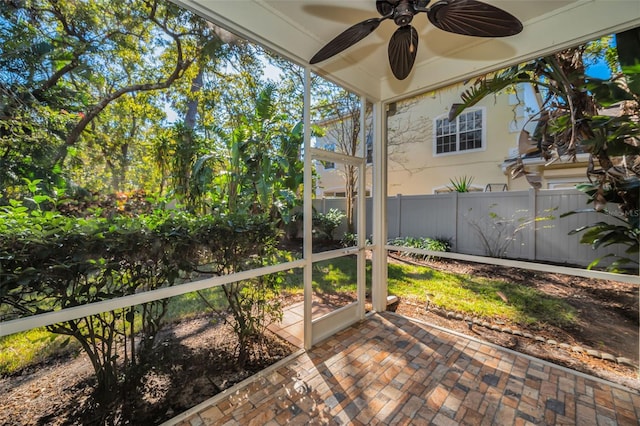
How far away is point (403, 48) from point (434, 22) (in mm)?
219

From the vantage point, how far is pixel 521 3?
1.96m

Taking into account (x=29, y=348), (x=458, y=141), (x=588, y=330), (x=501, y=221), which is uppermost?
(x=458, y=141)

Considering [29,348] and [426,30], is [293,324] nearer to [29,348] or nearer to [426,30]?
[29,348]

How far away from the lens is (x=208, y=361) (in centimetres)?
201

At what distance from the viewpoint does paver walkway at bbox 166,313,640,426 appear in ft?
5.60

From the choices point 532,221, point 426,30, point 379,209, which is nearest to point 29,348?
point 379,209

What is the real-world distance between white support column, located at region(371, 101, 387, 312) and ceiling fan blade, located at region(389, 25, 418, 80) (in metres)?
1.51

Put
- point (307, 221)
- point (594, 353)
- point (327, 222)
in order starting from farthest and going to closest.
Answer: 1. point (327, 222)
2. point (307, 221)
3. point (594, 353)

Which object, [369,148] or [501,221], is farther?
[369,148]

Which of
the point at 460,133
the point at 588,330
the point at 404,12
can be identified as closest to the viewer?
the point at 404,12

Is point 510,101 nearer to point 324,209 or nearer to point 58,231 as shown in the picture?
point 324,209

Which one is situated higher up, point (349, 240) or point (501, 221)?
point (501, 221)

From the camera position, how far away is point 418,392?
1929mm

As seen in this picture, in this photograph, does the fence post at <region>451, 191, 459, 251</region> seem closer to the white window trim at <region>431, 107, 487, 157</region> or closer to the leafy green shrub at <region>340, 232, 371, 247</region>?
the white window trim at <region>431, 107, 487, 157</region>
